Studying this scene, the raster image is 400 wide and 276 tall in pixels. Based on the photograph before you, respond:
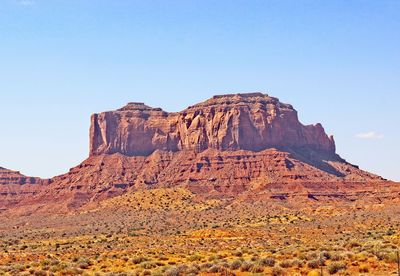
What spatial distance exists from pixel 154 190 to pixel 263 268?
361 ft

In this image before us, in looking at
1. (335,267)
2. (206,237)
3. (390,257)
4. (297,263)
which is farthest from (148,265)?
(206,237)

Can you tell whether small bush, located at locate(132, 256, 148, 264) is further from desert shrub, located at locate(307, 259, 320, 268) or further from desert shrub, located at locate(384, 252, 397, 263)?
desert shrub, located at locate(384, 252, 397, 263)

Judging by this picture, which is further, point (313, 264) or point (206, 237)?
point (206, 237)

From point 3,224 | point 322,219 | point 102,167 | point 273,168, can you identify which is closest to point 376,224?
point 322,219

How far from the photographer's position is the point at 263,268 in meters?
36.8

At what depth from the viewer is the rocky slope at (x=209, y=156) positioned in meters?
146

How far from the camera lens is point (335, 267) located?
3456cm

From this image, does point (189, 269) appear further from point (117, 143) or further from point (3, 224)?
point (117, 143)

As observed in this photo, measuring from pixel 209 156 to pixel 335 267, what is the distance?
126176 millimetres

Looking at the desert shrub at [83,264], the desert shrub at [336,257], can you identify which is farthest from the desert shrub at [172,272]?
the desert shrub at [336,257]

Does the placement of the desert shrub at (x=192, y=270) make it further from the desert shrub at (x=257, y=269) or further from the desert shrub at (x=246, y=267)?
the desert shrub at (x=257, y=269)

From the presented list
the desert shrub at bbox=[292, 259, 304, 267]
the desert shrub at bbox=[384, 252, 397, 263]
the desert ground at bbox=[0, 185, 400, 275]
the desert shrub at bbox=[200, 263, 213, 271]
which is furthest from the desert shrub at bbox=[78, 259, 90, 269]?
the desert shrub at bbox=[384, 252, 397, 263]

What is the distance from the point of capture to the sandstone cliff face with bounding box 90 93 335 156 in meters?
164

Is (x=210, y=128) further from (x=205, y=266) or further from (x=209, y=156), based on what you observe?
(x=205, y=266)
